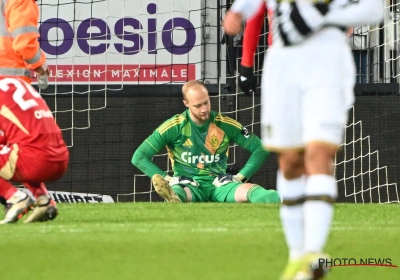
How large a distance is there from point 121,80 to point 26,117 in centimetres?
423

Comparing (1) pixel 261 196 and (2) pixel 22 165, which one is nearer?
(2) pixel 22 165

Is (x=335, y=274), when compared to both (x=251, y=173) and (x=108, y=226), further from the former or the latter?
(x=251, y=173)

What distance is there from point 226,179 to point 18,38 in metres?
3.16

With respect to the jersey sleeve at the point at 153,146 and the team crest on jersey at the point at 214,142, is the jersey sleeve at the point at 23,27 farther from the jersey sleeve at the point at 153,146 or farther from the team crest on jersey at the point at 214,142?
the team crest on jersey at the point at 214,142

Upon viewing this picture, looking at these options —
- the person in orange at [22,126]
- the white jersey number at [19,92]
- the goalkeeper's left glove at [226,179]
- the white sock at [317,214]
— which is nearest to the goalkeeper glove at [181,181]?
the goalkeeper's left glove at [226,179]

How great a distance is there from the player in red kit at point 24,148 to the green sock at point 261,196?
2.63 m

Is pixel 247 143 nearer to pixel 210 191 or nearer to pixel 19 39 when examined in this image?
pixel 210 191

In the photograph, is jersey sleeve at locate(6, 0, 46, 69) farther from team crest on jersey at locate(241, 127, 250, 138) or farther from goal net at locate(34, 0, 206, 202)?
goal net at locate(34, 0, 206, 202)

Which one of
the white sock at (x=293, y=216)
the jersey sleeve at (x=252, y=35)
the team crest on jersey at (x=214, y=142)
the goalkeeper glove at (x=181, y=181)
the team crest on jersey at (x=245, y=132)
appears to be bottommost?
the goalkeeper glove at (x=181, y=181)

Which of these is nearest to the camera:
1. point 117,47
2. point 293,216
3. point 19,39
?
point 293,216

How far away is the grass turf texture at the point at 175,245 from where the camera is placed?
14.0ft

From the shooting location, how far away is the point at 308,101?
4.13m

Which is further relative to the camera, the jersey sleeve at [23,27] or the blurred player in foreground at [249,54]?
the jersey sleeve at [23,27]

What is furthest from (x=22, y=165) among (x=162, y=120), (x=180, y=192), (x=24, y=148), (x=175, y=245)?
(x=162, y=120)
